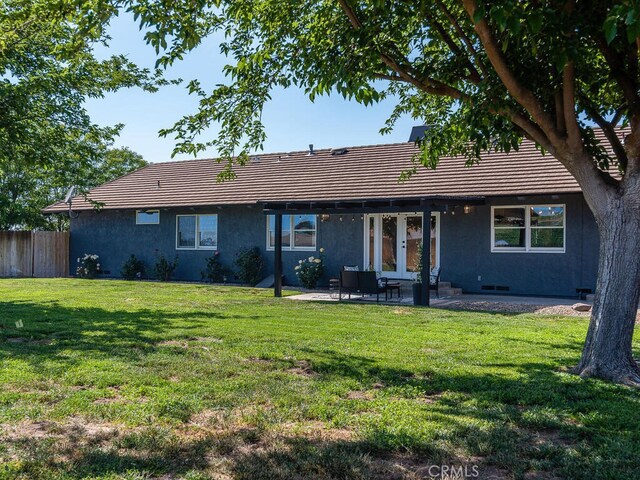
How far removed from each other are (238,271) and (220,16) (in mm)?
12856

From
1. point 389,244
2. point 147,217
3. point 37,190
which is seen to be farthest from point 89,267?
point 37,190

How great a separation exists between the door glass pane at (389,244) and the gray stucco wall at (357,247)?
0.75 metres

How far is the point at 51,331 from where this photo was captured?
831 centimetres

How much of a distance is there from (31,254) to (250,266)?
1140 centimetres

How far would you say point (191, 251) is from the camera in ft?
71.1

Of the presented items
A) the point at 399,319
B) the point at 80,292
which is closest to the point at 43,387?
the point at 399,319

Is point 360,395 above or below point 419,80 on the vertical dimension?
below

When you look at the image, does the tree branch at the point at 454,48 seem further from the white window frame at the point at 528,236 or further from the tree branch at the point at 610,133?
the white window frame at the point at 528,236

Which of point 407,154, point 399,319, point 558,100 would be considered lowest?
point 399,319

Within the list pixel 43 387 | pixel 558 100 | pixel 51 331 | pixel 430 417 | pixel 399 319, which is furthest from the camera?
pixel 399 319

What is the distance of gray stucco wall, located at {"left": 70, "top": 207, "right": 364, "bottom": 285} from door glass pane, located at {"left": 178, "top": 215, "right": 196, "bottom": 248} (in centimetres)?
23

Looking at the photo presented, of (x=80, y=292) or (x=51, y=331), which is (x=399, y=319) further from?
(x=80, y=292)

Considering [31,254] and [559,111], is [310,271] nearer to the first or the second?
[559,111]

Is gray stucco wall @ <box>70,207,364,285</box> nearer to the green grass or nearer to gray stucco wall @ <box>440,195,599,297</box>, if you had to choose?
gray stucco wall @ <box>440,195,599,297</box>
